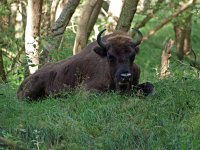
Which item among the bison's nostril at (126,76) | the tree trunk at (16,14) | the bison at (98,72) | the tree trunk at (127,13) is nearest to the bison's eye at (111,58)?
the bison at (98,72)

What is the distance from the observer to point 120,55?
1130 centimetres

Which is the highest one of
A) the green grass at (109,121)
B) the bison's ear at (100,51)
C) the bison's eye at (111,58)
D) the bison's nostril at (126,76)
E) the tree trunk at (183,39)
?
the tree trunk at (183,39)

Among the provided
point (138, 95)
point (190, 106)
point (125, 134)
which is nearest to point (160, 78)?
point (138, 95)

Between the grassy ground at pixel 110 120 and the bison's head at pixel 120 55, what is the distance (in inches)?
22.4

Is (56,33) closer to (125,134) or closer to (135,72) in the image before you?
(135,72)

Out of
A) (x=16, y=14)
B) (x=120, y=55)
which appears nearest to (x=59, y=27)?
(x=120, y=55)

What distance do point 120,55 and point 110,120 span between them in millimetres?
→ 2711

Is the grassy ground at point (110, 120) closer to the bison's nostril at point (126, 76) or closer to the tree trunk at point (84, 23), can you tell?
the bison's nostril at point (126, 76)

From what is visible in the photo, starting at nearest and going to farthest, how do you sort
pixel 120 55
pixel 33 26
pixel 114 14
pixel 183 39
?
1. pixel 120 55
2. pixel 33 26
3. pixel 114 14
4. pixel 183 39

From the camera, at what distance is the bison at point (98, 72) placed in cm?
1114

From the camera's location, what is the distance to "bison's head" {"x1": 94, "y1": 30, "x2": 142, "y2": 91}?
35.9ft

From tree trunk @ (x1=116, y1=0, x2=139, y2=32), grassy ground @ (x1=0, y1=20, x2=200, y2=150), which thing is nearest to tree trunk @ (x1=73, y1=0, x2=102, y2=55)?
tree trunk @ (x1=116, y1=0, x2=139, y2=32)

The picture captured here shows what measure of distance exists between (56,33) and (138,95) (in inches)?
166

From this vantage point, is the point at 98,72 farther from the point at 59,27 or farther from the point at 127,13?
the point at 59,27
